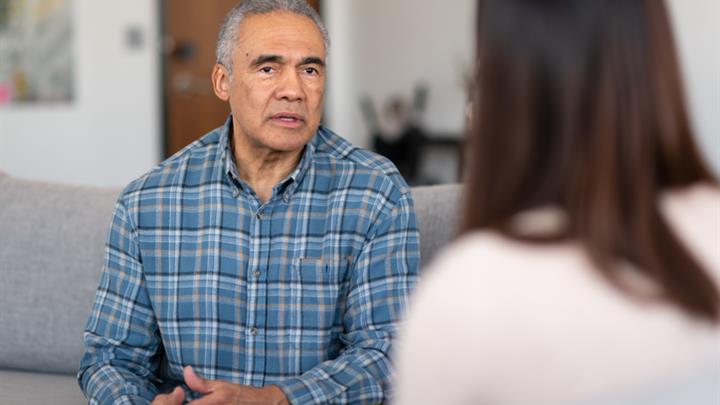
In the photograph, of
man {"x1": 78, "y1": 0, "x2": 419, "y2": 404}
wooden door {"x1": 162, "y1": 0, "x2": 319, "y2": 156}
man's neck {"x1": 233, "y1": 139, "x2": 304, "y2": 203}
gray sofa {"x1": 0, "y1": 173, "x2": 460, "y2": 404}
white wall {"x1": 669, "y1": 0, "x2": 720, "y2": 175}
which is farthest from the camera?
wooden door {"x1": 162, "y1": 0, "x2": 319, "y2": 156}

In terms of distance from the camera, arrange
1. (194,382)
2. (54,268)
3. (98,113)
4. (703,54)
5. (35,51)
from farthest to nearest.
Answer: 1. (98,113)
2. (35,51)
3. (703,54)
4. (54,268)
5. (194,382)

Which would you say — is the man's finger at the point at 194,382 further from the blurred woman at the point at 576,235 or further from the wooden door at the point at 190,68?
the wooden door at the point at 190,68

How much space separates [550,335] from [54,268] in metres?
1.60

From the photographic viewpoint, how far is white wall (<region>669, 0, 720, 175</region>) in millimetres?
3545

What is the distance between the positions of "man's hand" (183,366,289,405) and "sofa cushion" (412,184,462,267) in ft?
1.73

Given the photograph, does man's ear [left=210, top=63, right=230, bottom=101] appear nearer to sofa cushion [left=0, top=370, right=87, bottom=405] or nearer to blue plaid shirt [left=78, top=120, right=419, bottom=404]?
blue plaid shirt [left=78, top=120, right=419, bottom=404]

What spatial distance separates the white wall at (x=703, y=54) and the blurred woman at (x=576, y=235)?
2805 millimetres

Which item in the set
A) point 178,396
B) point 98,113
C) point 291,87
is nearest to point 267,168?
point 291,87

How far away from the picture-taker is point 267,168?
191 centimetres

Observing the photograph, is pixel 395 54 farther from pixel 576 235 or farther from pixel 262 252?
pixel 576 235

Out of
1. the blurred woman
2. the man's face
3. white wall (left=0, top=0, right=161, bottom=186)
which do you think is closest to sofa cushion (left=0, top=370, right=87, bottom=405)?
the man's face

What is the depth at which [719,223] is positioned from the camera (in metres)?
0.87

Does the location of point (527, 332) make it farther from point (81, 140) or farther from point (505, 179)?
point (81, 140)

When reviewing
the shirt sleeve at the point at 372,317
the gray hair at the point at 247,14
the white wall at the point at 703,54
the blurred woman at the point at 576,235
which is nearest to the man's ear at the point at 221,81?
the gray hair at the point at 247,14
